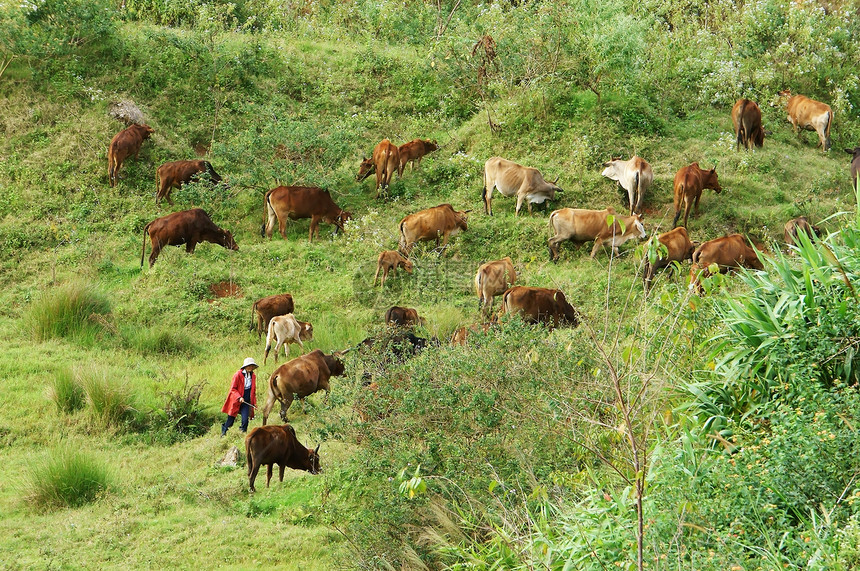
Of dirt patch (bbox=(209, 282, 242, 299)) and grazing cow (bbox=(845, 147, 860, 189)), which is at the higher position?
grazing cow (bbox=(845, 147, 860, 189))

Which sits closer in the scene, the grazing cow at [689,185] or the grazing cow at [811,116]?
the grazing cow at [689,185]

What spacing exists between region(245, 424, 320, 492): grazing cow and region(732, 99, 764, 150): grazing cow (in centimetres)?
1200

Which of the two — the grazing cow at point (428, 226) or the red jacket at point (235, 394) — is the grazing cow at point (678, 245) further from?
the red jacket at point (235, 394)

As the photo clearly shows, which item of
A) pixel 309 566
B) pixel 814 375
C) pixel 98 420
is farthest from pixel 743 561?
pixel 98 420

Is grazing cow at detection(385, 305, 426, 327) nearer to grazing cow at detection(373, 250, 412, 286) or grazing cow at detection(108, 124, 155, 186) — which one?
grazing cow at detection(373, 250, 412, 286)

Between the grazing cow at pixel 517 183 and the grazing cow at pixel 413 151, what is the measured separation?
2.07 m

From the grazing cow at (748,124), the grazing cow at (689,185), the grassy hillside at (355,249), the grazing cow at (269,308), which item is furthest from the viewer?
the grazing cow at (748,124)

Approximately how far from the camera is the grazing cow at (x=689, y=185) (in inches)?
649

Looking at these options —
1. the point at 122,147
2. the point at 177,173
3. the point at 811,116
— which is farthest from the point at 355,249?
the point at 811,116

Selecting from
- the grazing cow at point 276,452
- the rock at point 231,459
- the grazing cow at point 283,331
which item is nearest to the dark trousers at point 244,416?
the rock at point 231,459

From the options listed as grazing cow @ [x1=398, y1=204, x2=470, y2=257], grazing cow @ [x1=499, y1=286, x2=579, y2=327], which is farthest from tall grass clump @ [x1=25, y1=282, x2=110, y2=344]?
grazing cow @ [x1=499, y1=286, x2=579, y2=327]

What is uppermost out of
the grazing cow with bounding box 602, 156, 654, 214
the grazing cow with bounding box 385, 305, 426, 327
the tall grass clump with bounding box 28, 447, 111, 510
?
the grazing cow with bounding box 602, 156, 654, 214

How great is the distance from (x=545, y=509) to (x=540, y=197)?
35.6 ft

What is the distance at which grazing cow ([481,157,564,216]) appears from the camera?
17.3 m
